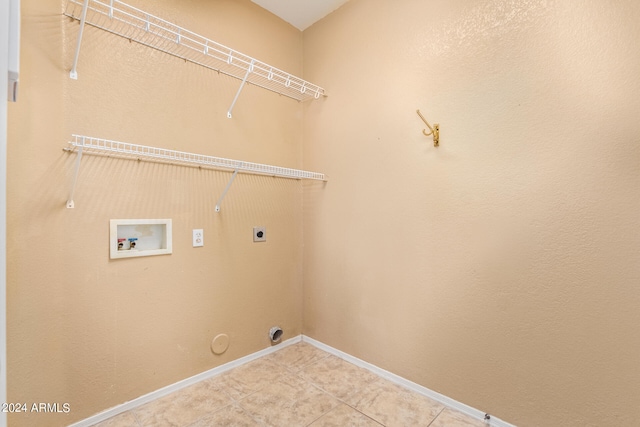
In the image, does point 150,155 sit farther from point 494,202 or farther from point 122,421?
point 494,202

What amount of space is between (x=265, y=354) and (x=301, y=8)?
8.11ft

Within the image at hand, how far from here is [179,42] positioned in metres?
1.44

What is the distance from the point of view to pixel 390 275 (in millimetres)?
1843

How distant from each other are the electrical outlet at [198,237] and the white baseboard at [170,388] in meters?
0.78

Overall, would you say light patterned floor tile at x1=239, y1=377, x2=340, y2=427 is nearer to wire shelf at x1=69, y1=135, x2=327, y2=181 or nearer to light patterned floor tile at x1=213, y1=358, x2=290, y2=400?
light patterned floor tile at x1=213, y1=358, x2=290, y2=400

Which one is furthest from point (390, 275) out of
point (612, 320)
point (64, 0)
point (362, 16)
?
point (64, 0)

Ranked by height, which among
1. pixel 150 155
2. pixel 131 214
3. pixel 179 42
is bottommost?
pixel 131 214

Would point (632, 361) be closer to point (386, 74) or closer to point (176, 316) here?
point (386, 74)

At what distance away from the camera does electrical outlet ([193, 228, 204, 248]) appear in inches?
69.8

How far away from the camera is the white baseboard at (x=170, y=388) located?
1.43 m

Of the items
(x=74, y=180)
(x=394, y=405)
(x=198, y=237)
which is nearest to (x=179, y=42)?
(x=74, y=180)

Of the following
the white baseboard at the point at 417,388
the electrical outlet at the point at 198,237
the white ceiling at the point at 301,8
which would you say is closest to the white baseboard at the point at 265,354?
the white baseboard at the point at 417,388

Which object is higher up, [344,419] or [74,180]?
[74,180]

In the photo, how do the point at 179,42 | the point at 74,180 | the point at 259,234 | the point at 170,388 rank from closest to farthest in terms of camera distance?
the point at 74,180 → the point at 179,42 → the point at 170,388 → the point at 259,234
